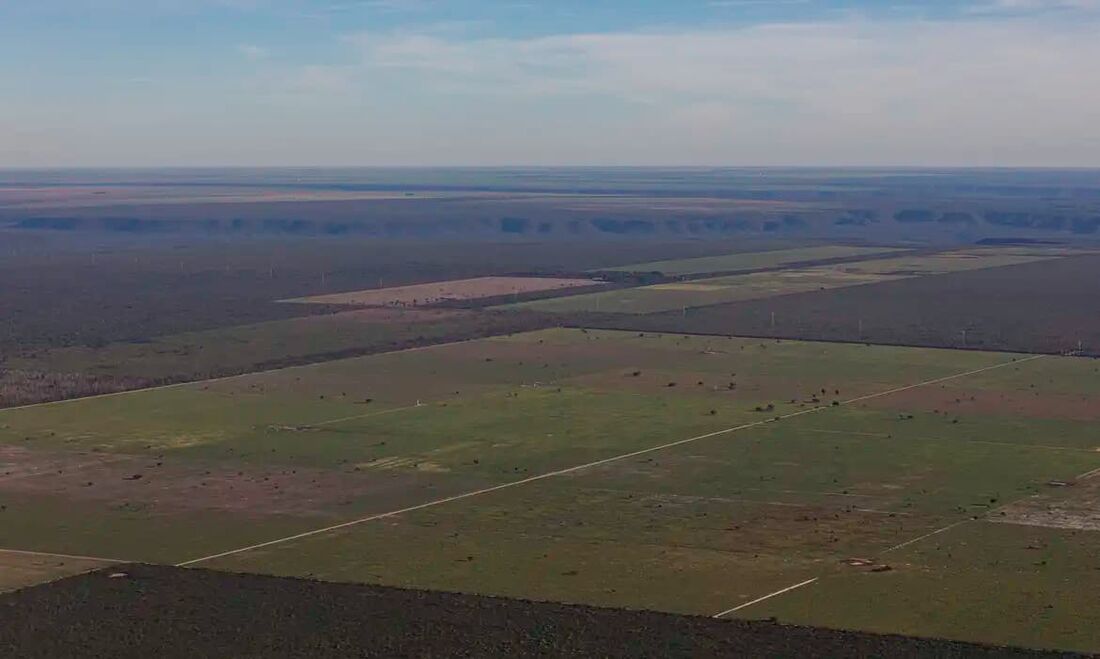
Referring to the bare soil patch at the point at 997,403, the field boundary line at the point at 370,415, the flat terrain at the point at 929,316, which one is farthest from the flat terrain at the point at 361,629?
the flat terrain at the point at 929,316

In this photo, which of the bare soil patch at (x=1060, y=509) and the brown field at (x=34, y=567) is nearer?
the brown field at (x=34, y=567)

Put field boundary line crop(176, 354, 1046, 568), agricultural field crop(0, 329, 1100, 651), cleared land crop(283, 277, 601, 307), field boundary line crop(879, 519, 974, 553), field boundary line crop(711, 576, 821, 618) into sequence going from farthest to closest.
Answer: cleared land crop(283, 277, 601, 307) < field boundary line crop(176, 354, 1046, 568) < field boundary line crop(879, 519, 974, 553) < agricultural field crop(0, 329, 1100, 651) < field boundary line crop(711, 576, 821, 618)

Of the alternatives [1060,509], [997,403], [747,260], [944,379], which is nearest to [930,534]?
[1060,509]

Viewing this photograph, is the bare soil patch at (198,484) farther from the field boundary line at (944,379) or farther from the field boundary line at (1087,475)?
the field boundary line at (944,379)

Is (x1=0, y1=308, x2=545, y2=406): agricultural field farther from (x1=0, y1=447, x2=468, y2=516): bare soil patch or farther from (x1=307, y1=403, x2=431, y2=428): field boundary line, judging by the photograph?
(x1=0, y1=447, x2=468, y2=516): bare soil patch

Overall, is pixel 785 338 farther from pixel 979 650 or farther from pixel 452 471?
pixel 979 650

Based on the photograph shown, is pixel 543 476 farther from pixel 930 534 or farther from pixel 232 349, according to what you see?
pixel 232 349

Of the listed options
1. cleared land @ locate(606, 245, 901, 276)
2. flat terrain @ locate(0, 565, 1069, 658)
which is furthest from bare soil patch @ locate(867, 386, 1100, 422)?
cleared land @ locate(606, 245, 901, 276)
